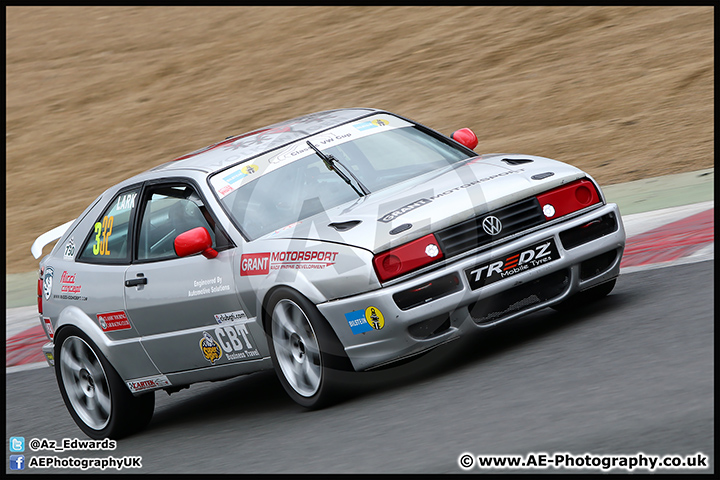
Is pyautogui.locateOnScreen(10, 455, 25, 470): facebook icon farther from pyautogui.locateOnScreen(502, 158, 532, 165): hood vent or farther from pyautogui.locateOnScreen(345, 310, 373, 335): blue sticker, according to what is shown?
pyautogui.locateOnScreen(502, 158, 532, 165): hood vent

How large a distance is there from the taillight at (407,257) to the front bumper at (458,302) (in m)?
0.05

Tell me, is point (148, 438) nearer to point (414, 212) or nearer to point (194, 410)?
point (194, 410)

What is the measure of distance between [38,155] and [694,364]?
1643 centimetres

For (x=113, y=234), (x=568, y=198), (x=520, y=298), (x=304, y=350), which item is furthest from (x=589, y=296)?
(x=113, y=234)

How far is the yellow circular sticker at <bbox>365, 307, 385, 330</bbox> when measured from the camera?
17.5 ft

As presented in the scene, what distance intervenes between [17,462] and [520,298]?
3.16m

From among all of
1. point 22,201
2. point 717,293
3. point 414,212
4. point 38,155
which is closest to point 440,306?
point 414,212

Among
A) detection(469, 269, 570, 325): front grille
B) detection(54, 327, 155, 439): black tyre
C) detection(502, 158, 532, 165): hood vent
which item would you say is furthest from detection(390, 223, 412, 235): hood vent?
detection(54, 327, 155, 439): black tyre

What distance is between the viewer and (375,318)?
5.35m

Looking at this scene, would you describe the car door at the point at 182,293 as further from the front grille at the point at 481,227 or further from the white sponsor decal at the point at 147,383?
the front grille at the point at 481,227

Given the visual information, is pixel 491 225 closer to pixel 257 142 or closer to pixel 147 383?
pixel 257 142

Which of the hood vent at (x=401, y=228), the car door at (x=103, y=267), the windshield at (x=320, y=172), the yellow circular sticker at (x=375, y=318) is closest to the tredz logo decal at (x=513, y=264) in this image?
the hood vent at (x=401, y=228)

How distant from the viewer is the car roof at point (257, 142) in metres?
6.58

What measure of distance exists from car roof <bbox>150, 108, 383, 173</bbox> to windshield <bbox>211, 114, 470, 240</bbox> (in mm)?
91
